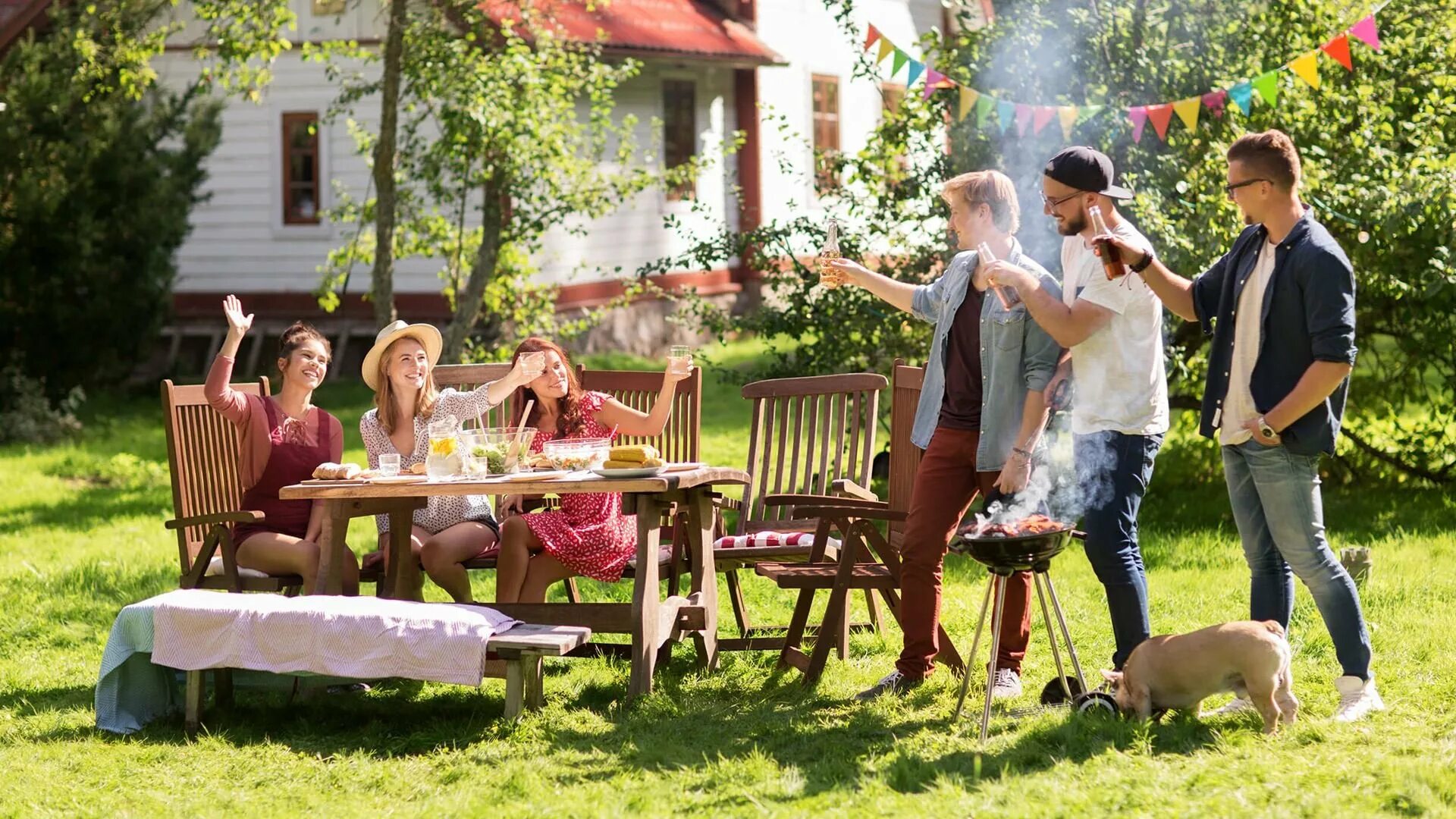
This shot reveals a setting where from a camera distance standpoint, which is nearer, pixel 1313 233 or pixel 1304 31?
pixel 1313 233

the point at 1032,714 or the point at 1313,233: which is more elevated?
the point at 1313,233

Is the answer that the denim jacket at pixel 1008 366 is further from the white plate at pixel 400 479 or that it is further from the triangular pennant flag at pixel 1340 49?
the triangular pennant flag at pixel 1340 49

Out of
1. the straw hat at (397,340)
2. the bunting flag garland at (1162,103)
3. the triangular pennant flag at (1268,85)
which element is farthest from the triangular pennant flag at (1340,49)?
the straw hat at (397,340)

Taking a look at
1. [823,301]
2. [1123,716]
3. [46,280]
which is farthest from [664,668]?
[46,280]

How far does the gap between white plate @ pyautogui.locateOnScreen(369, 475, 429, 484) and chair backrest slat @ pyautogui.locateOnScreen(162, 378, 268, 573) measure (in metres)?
0.96

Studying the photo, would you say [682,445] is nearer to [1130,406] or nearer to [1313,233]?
[1130,406]

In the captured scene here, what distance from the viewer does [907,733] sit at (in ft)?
16.1

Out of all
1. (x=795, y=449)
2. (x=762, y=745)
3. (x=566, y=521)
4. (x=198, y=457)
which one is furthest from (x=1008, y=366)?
(x=198, y=457)

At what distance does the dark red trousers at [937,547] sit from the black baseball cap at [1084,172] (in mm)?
909

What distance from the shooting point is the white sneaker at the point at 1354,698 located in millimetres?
4766

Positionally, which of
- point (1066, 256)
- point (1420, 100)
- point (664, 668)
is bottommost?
point (664, 668)

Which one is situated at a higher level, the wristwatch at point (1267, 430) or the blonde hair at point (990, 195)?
the blonde hair at point (990, 195)

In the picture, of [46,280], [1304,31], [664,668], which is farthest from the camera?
[46,280]

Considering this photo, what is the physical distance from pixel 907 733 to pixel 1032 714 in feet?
1.31
